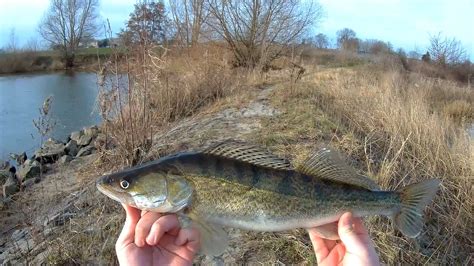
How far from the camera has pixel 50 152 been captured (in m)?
11.2

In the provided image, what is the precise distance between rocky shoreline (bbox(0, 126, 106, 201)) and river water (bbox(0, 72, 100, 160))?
0.57 meters

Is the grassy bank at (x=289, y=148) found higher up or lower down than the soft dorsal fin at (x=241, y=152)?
lower down

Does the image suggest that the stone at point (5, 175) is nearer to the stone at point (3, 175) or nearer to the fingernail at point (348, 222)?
the stone at point (3, 175)

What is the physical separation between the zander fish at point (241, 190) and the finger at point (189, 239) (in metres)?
0.09

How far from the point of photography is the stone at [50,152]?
10836 mm

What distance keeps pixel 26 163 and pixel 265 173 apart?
947cm

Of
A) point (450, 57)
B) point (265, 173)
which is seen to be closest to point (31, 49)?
point (450, 57)

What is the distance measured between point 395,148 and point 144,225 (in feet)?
20.4

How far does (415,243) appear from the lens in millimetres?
5242

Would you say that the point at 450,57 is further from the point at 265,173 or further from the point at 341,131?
the point at 265,173

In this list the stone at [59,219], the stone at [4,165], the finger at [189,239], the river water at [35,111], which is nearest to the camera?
the finger at [189,239]

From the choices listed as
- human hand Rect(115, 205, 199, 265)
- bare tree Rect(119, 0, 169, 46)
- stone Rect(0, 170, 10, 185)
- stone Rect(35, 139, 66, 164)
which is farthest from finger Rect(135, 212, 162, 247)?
stone Rect(35, 139, 66, 164)

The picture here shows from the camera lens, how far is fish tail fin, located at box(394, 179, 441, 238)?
7.60 ft

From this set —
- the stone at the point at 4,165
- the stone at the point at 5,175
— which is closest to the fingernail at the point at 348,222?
the stone at the point at 5,175
